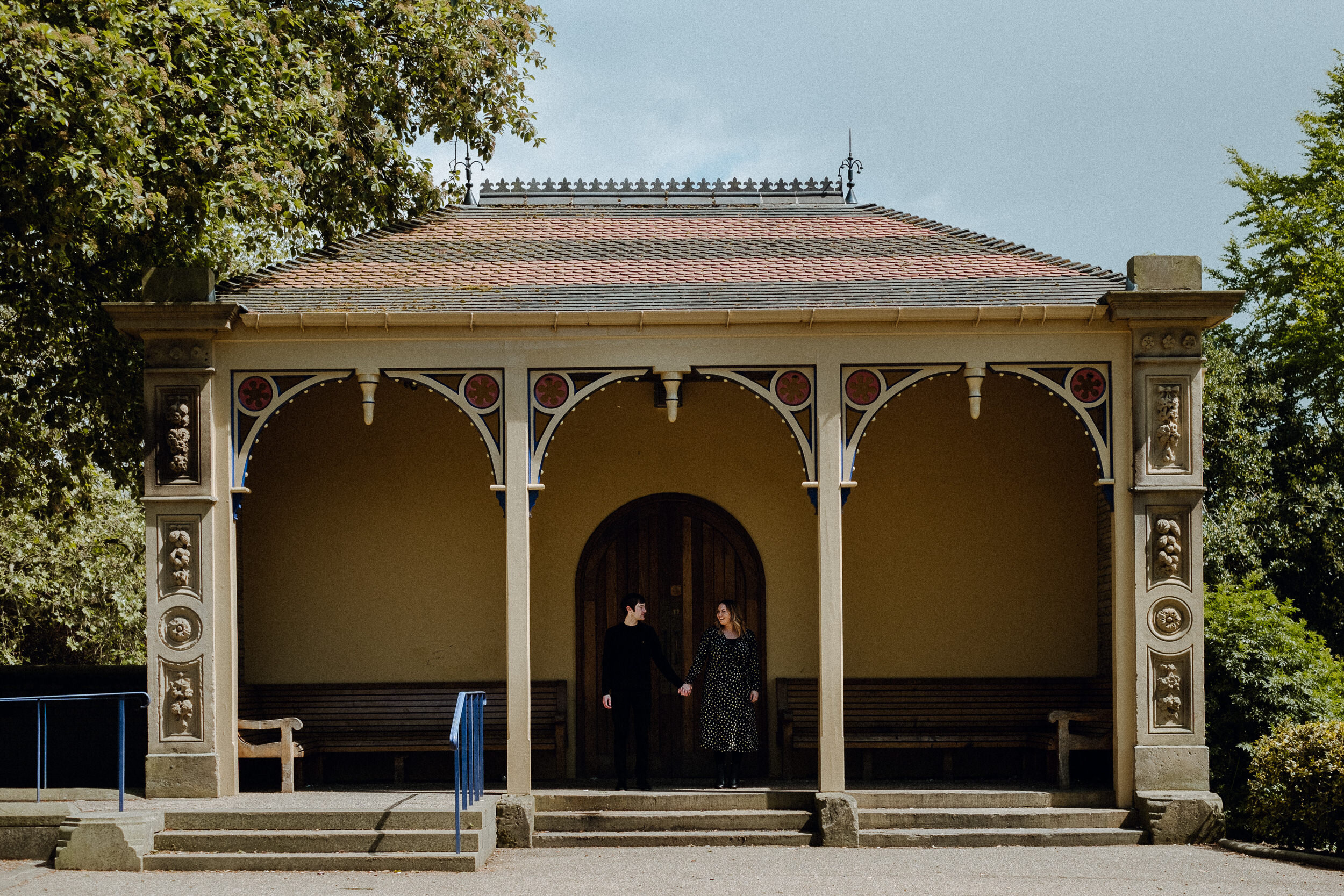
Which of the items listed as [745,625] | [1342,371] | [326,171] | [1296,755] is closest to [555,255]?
[745,625]

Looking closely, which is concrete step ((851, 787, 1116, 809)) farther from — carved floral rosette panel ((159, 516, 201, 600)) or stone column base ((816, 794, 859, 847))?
carved floral rosette panel ((159, 516, 201, 600))

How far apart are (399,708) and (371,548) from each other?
4.71ft

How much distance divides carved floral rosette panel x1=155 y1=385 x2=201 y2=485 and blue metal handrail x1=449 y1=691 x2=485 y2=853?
2.57 metres

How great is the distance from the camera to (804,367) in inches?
400

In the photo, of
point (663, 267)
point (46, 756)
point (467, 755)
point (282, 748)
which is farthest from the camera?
point (46, 756)

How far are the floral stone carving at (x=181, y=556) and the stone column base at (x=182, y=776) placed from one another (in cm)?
122

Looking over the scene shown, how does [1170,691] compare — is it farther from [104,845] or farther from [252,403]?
[104,845]

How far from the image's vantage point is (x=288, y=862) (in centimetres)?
884

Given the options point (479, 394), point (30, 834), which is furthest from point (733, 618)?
point (30, 834)

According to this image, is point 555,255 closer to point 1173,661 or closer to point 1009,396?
point 1009,396

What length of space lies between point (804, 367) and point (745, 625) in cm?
283

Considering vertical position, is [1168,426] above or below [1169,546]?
above

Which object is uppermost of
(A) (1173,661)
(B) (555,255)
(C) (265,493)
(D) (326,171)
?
(D) (326,171)

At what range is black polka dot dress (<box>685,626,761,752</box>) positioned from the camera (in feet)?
34.8
